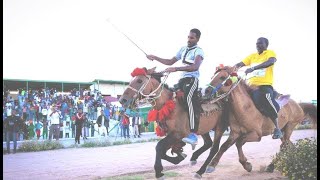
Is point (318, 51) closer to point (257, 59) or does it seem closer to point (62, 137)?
point (257, 59)

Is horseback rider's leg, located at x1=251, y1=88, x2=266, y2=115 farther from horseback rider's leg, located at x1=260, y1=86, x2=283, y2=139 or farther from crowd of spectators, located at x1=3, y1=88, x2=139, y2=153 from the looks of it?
crowd of spectators, located at x1=3, y1=88, x2=139, y2=153

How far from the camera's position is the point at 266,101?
750 centimetres

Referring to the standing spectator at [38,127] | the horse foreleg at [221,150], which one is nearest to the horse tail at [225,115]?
the horse foreleg at [221,150]

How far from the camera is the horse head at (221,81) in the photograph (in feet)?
22.8

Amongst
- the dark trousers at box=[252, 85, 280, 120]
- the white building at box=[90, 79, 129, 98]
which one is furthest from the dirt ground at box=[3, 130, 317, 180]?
the white building at box=[90, 79, 129, 98]

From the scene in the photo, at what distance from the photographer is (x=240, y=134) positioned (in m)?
7.39

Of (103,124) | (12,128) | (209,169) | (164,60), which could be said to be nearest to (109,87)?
(103,124)

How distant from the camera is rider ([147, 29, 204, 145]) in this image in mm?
6621

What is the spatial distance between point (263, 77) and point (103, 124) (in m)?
12.5

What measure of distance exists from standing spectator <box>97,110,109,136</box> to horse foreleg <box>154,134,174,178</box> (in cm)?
1249

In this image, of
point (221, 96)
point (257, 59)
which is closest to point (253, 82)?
point (257, 59)

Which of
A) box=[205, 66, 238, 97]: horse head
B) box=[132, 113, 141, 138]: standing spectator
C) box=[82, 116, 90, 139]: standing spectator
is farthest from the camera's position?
box=[132, 113, 141, 138]: standing spectator

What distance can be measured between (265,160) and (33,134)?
36.7 feet

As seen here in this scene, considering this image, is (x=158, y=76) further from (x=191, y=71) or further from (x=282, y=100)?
(x=282, y=100)
